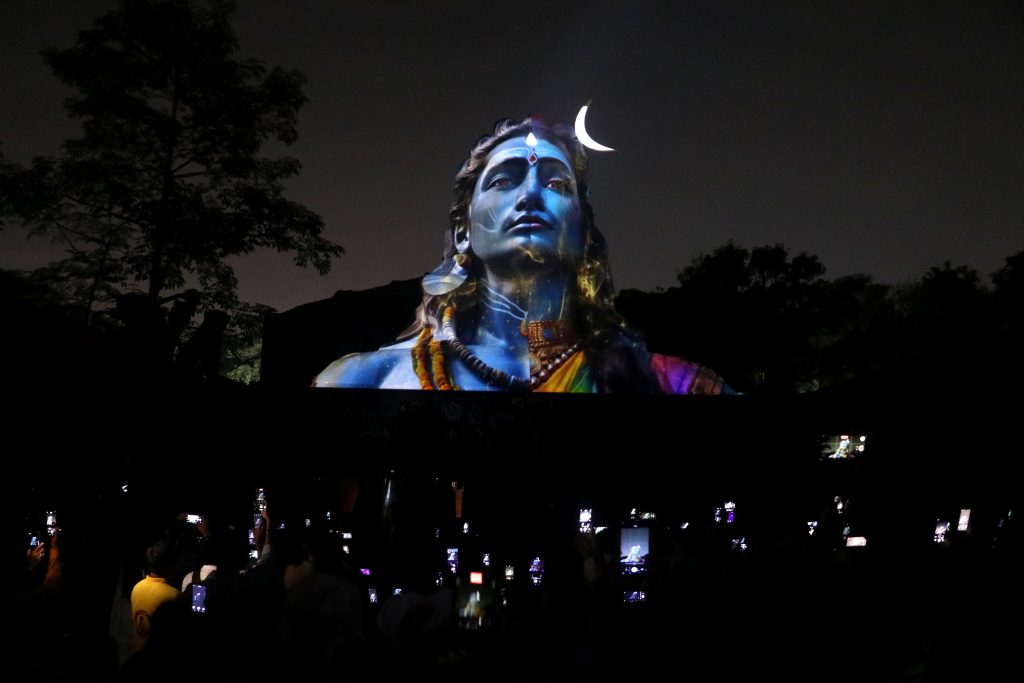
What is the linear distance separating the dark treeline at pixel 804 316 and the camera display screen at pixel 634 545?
10.5 meters

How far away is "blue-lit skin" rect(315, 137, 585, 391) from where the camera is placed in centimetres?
1634

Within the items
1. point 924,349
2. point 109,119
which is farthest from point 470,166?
point 924,349

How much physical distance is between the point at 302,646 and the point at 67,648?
7.91 feet

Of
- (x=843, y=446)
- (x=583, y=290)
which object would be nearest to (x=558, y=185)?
(x=583, y=290)

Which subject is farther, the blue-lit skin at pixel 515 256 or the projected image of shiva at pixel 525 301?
the blue-lit skin at pixel 515 256

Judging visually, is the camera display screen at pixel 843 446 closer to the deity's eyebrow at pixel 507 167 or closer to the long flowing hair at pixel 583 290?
the long flowing hair at pixel 583 290

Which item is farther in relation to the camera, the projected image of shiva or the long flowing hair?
the long flowing hair

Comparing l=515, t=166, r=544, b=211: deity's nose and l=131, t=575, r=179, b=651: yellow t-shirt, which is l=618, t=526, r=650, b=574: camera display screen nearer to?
l=515, t=166, r=544, b=211: deity's nose

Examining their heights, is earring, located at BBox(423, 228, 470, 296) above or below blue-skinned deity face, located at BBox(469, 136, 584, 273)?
below

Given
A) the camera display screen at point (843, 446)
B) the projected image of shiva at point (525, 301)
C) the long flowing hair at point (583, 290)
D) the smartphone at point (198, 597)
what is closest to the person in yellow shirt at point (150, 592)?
the smartphone at point (198, 597)

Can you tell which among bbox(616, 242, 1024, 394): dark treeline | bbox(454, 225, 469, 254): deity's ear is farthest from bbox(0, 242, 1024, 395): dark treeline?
bbox(454, 225, 469, 254): deity's ear

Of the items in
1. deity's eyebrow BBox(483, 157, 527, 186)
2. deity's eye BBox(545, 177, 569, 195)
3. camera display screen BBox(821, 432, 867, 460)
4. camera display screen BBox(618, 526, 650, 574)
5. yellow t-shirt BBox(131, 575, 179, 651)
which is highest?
deity's eyebrow BBox(483, 157, 527, 186)

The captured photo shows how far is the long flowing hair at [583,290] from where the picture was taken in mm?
16594

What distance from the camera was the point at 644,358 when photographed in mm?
16797
